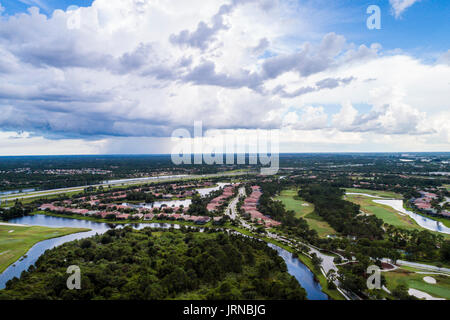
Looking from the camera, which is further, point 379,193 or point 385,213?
point 379,193

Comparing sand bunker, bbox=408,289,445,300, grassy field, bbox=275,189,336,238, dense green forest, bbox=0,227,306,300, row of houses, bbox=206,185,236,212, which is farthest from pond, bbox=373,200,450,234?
row of houses, bbox=206,185,236,212

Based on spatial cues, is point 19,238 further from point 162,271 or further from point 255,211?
point 255,211

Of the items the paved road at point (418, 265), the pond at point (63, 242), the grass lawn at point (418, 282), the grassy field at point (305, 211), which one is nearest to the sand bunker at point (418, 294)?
the grass lawn at point (418, 282)

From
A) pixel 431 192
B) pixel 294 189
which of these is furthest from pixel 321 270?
pixel 431 192

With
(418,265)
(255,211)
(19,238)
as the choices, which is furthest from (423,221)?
(19,238)

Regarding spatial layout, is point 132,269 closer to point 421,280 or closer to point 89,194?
point 421,280
